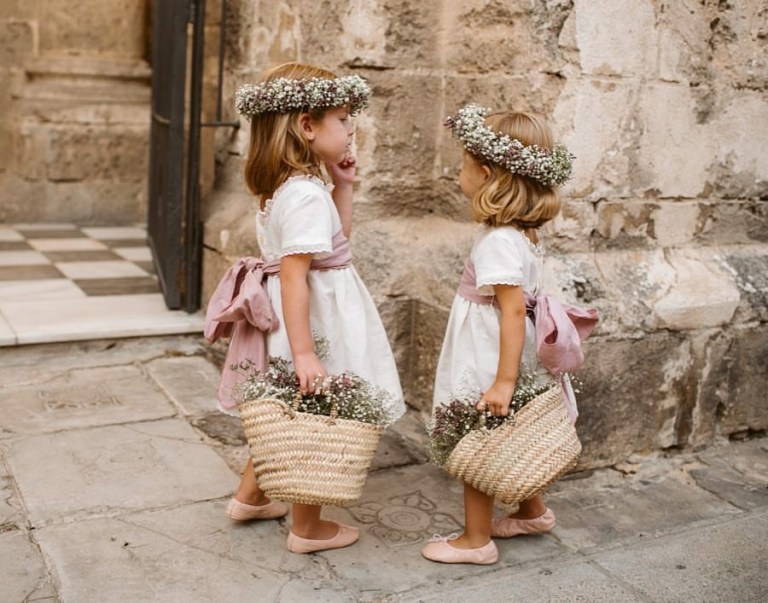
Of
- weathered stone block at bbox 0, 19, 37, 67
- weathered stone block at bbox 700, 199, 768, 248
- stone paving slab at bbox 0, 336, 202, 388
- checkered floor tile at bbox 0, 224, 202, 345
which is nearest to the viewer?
weathered stone block at bbox 700, 199, 768, 248

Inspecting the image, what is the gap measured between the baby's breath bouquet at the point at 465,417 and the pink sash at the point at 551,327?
0.07 metres

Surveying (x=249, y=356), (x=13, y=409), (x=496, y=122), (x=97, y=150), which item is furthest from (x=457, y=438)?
(x=97, y=150)

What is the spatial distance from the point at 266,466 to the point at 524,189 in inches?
36.2

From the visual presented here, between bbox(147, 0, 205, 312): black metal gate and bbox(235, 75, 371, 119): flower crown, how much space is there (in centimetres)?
182

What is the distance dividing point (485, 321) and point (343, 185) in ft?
1.77

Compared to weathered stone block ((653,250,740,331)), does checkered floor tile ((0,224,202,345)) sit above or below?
below

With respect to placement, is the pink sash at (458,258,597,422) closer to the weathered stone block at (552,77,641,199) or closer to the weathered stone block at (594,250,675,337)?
the weathered stone block at (594,250,675,337)

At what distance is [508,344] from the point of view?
2.38 m

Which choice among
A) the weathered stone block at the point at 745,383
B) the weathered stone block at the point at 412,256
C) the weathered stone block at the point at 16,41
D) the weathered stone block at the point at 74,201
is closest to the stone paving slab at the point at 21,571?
the weathered stone block at the point at 412,256

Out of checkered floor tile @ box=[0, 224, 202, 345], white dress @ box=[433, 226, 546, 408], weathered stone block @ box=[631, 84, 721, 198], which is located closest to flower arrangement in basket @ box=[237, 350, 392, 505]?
white dress @ box=[433, 226, 546, 408]

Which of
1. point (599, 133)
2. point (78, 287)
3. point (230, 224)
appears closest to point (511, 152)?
point (599, 133)

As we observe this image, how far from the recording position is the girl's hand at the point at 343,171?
2.62 m

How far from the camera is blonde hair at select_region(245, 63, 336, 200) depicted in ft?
7.92

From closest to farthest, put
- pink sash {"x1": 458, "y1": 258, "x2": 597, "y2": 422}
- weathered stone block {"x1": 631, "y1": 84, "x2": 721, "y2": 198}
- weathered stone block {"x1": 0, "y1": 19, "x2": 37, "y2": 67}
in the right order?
pink sash {"x1": 458, "y1": 258, "x2": 597, "y2": 422} → weathered stone block {"x1": 631, "y1": 84, "x2": 721, "y2": 198} → weathered stone block {"x1": 0, "y1": 19, "x2": 37, "y2": 67}
